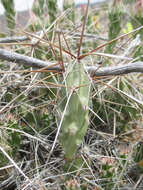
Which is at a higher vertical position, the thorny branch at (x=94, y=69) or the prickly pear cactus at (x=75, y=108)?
the thorny branch at (x=94, y=69)

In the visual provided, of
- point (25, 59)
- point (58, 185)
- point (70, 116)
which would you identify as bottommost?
point (58, 185)

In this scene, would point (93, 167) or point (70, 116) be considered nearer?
point (70, 116)

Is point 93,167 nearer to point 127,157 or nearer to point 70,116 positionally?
point 127,157

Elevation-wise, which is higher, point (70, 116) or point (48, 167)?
point (70, 116)

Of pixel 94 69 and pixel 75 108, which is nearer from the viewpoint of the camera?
pixel 75 108

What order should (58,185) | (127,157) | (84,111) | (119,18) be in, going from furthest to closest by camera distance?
(119,18) < (127,157) < (58,185) < (84,111)

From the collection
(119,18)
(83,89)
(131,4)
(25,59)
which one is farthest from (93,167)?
(131,4)

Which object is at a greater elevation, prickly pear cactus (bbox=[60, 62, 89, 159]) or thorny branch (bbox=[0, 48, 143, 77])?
thorny branch (bbox=[0, 48, 143, 77])

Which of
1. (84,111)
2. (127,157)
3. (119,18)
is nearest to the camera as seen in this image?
(84,111)
